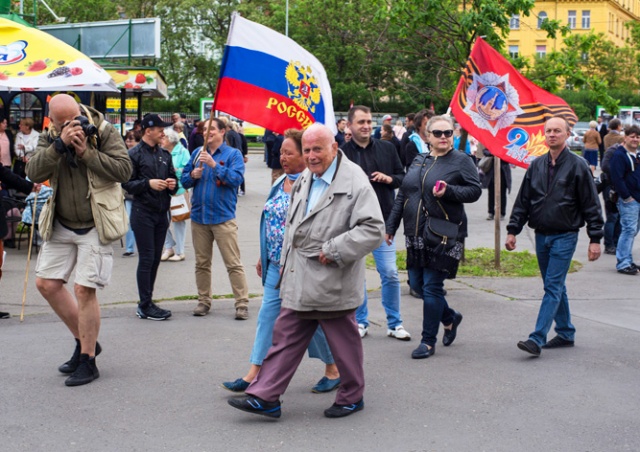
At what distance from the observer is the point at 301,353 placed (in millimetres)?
5367

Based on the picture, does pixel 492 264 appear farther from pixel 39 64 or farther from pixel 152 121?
pixel 39 64

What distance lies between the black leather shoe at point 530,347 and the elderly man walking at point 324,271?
5.80 ft

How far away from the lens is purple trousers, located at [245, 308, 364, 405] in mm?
5266

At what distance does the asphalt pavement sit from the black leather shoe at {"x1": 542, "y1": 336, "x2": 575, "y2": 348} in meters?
0.12

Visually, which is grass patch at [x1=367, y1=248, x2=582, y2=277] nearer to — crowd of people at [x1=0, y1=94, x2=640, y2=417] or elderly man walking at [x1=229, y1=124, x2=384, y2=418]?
crowd of people at [x1=0, y1=94, x2=640, y2=417]

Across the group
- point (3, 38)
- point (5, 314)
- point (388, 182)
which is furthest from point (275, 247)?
point (3, 38)

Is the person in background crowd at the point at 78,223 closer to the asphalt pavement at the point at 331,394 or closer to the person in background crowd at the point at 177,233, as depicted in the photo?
the asphalt pavement at the point at 331,394

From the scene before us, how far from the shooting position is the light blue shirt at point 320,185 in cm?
533

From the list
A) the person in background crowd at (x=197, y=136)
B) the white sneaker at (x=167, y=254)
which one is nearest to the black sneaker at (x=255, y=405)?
the white sneaker at (x=167, y=254)

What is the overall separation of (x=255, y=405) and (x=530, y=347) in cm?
247

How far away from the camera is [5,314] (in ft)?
26.6

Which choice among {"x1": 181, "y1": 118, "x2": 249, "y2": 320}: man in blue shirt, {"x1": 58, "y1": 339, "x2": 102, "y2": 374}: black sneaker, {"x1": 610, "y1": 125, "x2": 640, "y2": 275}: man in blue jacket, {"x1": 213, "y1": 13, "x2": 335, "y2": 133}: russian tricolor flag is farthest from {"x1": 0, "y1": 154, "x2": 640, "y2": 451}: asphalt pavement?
{"x1": 610, "y1": 125, "x2": 640, "y2": 275}: man in blue jacket

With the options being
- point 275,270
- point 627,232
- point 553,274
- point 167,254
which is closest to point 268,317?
point 275,270

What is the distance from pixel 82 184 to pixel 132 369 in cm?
137
